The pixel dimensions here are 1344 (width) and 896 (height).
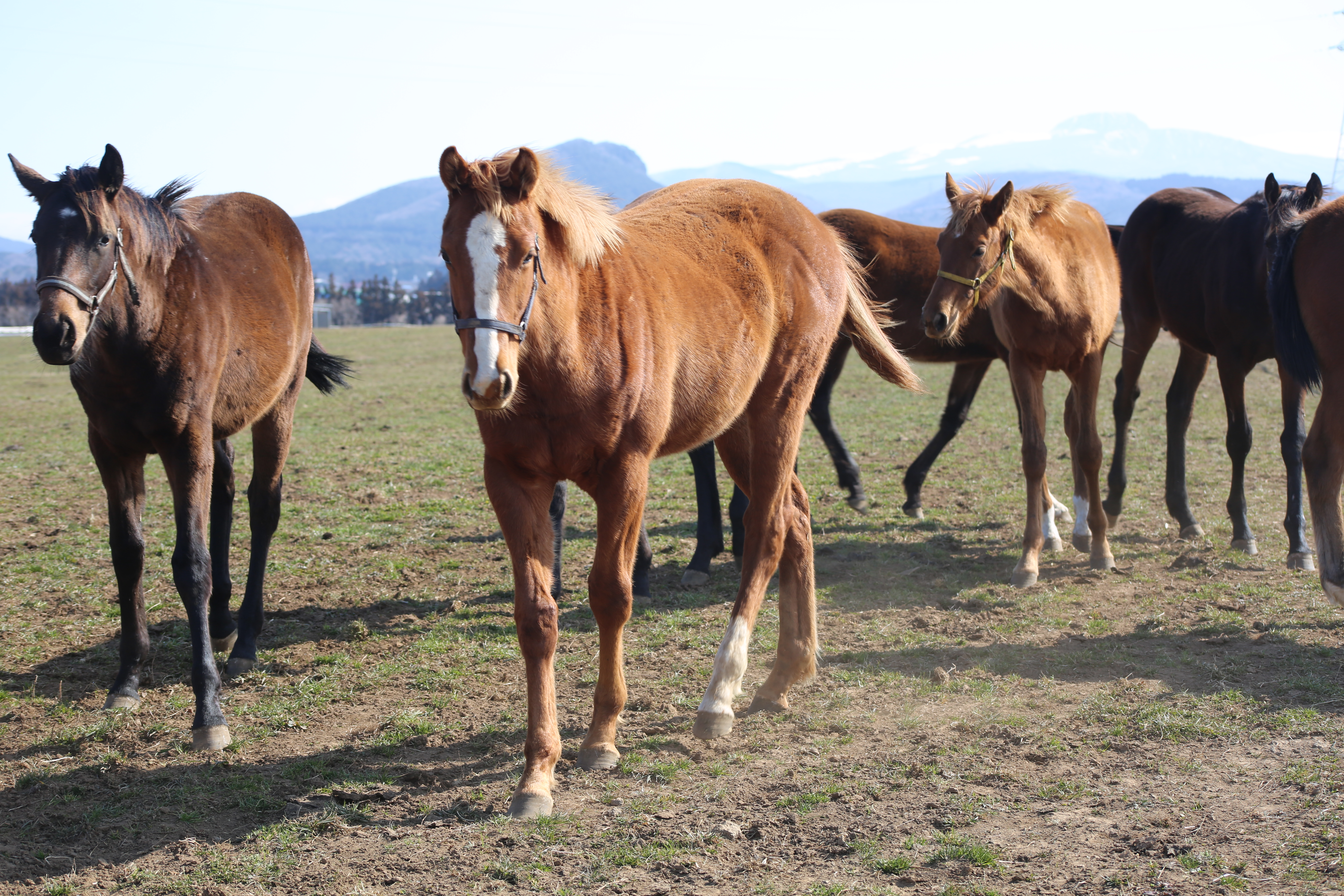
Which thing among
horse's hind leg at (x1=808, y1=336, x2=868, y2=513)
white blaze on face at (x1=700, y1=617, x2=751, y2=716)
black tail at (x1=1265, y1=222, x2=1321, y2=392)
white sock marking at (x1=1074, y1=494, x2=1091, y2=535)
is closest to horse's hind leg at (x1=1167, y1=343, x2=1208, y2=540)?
white sock marking at (x1=1074, y1=494, x2=1091, y2=535)

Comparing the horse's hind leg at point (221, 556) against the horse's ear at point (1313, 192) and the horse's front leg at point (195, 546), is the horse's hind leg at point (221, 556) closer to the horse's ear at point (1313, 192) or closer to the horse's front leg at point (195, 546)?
the horse's front leg at point (195, 546)

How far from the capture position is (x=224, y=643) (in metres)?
5.30

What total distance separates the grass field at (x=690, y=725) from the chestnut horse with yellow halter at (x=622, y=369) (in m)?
0.38

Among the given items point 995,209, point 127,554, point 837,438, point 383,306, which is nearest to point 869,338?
point 995,209

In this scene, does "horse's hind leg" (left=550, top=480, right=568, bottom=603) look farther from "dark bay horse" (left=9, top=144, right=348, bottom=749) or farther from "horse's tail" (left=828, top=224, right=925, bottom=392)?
"horse's tail" (left=828, top=224, right=925, bottom=392)

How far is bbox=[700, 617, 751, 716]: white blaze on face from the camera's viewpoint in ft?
13.3

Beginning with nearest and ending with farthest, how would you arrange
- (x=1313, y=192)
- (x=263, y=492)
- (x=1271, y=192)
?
(x=263, y=492) < (x=1313, y=192) < (x=1271, y=192)

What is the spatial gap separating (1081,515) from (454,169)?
5270 mm

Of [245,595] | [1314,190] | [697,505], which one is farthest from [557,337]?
[1314,190]

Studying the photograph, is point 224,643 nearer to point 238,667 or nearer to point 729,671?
point 238,667

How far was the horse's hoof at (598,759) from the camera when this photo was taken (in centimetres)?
374

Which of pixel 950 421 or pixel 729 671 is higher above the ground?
pixel 950 421

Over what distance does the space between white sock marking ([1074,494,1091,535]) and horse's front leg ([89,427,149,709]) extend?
5.74 m

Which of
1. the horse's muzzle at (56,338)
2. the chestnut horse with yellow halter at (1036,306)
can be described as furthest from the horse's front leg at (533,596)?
the chestnut horse with yellow halter at (1036,306)
